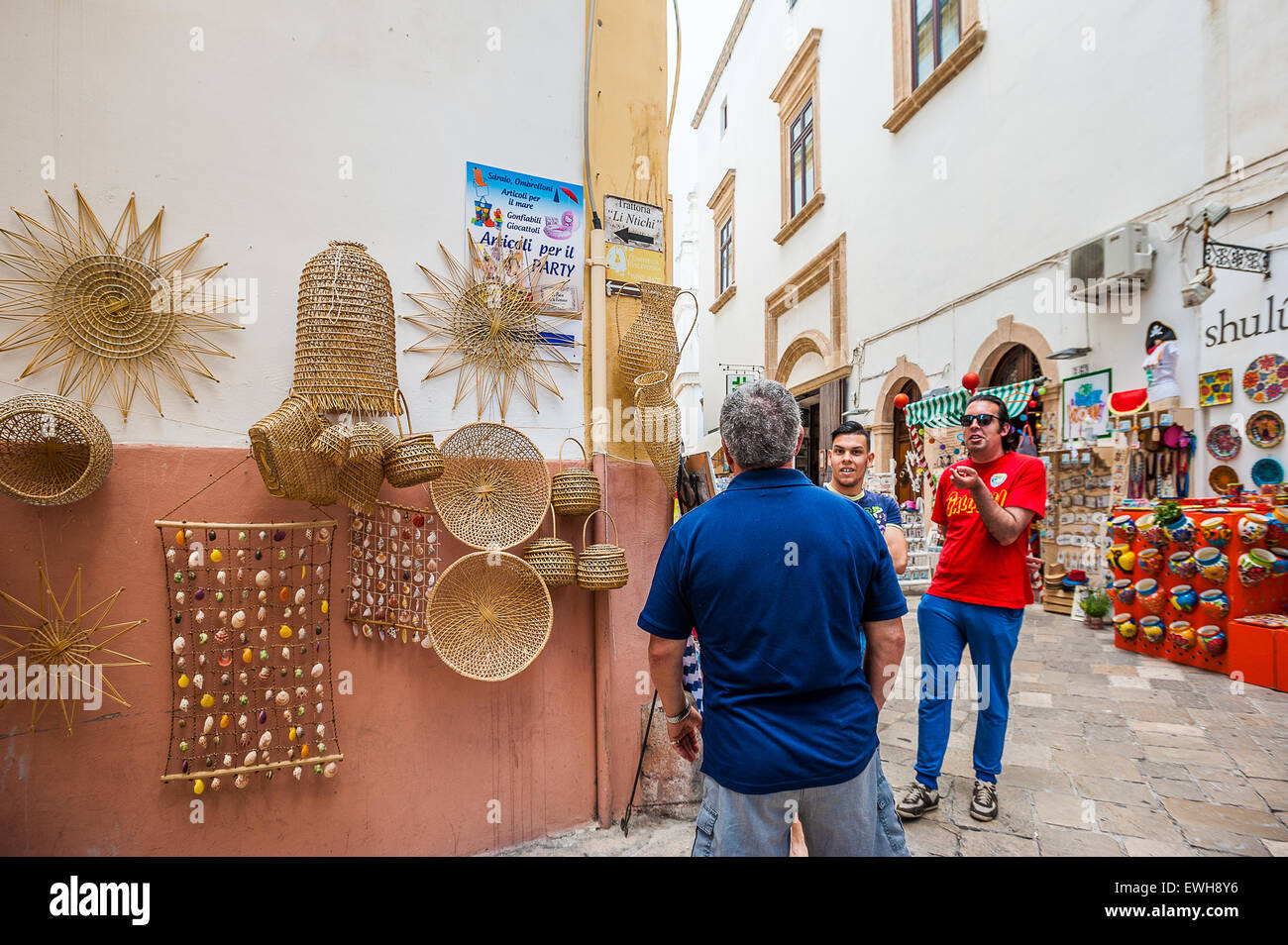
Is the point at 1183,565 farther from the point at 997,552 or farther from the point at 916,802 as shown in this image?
the point at 916,802

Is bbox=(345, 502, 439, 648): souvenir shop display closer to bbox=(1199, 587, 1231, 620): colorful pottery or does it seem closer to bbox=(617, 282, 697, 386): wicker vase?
bbox=(617, 282, 697, 386): wicker vase

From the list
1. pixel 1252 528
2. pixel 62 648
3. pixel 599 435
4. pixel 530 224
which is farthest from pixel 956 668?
pixel 1252 528

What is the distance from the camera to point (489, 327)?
2672 mm

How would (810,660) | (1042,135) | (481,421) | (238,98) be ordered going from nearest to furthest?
1. (810,660)
2. (238,98)
3. (481,421)
4. (1042,135)

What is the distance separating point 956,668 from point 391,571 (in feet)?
7.78

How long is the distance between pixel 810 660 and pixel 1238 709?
4.20 meters

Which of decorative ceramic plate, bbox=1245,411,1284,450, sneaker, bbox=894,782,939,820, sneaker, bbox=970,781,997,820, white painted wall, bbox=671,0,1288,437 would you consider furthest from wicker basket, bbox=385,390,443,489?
white painted wall, bbox=671,0,1288,437

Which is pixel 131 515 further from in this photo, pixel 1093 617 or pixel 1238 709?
pixel 1093 617

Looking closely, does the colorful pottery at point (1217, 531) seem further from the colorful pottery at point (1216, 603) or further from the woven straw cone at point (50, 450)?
the woven straw cone at point (50, 450)

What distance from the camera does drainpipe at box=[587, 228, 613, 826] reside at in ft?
9.30

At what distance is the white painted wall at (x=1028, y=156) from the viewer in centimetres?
540

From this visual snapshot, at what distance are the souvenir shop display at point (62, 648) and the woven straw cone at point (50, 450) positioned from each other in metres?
0.29

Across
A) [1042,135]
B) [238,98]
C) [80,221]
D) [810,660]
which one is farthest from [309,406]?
[1042,135]

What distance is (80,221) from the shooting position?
2121mm
